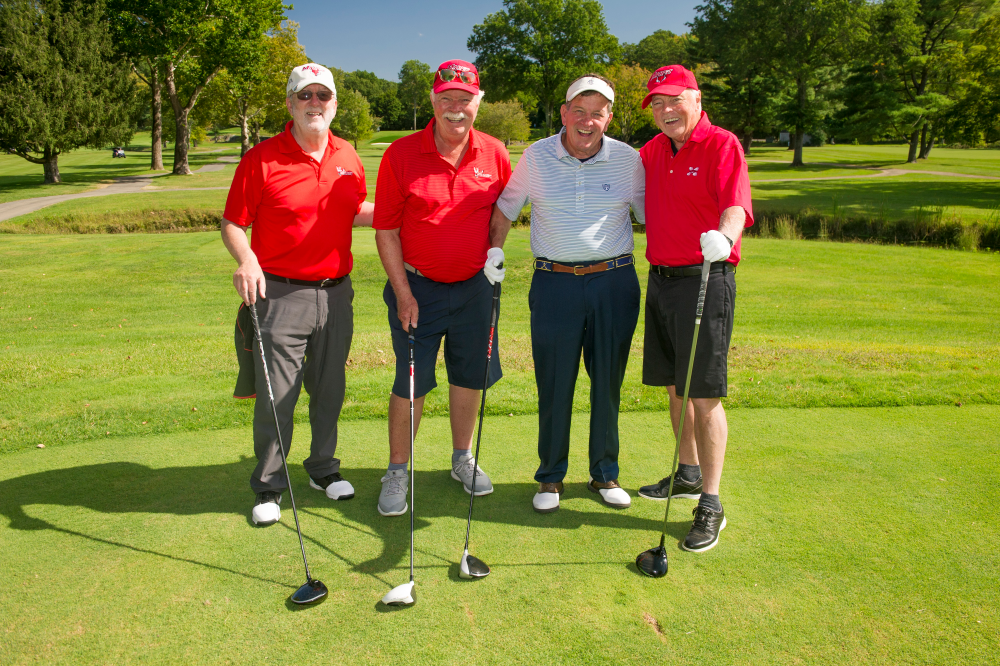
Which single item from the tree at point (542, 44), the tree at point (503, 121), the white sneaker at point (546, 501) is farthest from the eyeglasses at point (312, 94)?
the tree at point (542, 44)

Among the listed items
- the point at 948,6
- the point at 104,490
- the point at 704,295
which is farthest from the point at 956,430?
the point at 948,6

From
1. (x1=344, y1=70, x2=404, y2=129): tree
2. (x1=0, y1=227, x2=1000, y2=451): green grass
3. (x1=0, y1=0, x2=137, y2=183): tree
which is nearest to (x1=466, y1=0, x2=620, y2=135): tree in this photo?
(x1=344, y1=70, x2=404, y2=129): tree

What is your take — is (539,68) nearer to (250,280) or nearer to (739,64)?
(739,64)

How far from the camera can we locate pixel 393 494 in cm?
335

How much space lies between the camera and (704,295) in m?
3.08

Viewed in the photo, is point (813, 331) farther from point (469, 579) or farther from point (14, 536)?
point (14, 536)

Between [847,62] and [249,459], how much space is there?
52143 millimetres

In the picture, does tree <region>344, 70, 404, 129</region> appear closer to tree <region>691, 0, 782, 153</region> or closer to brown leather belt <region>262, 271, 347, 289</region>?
tree <region>691, 0, 782, 153</region>

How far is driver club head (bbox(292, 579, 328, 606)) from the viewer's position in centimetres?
253

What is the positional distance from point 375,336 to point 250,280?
3.64 metres

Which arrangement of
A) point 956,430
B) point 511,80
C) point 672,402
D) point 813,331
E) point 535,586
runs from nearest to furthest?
point 535,586
point 672,402
point 956,430
point 813,331
point 511,80

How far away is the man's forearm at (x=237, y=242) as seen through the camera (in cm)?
332

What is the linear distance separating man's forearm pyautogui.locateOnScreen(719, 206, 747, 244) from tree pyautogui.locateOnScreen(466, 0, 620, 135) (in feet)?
209

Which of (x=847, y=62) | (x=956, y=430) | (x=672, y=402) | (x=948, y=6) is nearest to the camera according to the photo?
(x=672, y=402)
